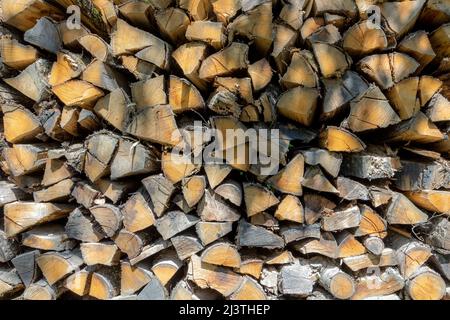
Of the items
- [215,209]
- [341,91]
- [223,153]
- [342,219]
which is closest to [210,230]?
[215,209]

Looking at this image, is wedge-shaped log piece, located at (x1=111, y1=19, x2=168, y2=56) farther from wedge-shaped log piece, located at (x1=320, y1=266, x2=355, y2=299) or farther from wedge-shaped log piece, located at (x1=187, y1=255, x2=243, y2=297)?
wedge-shaped log piece, located at (x1=320, y1=266, x2=355, y2=299)

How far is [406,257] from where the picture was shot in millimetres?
1662

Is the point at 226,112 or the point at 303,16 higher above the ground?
the point at 303,16

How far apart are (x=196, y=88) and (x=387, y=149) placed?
79cm

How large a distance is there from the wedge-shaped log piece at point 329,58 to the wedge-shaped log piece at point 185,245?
82 centimetres

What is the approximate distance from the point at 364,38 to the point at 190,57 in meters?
0.65

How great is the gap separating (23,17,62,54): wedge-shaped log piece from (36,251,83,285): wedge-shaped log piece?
856 mm

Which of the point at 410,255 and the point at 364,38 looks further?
the point at 410,255

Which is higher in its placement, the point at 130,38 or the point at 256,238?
the point at 130,38

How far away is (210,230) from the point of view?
61.9 inches

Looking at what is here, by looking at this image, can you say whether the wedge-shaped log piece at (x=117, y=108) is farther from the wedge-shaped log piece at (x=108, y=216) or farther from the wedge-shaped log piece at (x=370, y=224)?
the wedge-shaped log piece at (x=370, y=224)

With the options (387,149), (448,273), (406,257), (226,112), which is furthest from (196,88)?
(448,273)

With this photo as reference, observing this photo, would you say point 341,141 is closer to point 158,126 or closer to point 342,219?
point 342,219
